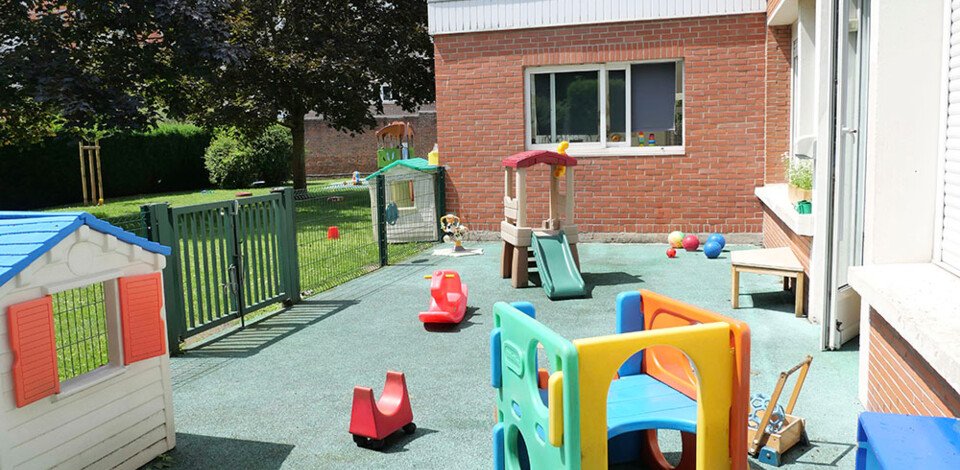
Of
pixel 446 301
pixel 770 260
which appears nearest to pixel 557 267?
pixel 446 301

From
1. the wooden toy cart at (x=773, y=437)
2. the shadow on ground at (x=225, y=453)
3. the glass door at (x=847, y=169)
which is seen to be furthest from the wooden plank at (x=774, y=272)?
the shadow on ground at (x=225, y=453)

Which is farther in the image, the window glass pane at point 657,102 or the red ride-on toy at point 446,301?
the window glass pane at point 657,102

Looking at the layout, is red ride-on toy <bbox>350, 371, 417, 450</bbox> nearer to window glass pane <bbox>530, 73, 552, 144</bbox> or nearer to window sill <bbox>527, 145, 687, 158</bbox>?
window sill <bbox>527, 145, 687, 158</bbox>

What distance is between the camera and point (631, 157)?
12812 millimetres

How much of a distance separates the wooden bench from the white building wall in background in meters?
5.26

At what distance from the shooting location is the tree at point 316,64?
68.7ft

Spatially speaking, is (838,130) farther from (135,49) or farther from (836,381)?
(135,49)

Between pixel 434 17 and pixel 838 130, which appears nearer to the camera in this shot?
pixel 838 130

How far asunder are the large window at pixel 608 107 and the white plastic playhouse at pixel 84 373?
9.10 metres

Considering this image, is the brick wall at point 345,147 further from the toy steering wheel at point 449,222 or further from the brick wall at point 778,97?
the brick wall at point 778,97

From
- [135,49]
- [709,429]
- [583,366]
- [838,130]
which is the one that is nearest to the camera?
[583,366]

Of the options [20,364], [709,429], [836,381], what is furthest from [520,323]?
[836,381]

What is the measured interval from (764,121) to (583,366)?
10051 millimetres

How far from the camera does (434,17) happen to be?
1334 cm
